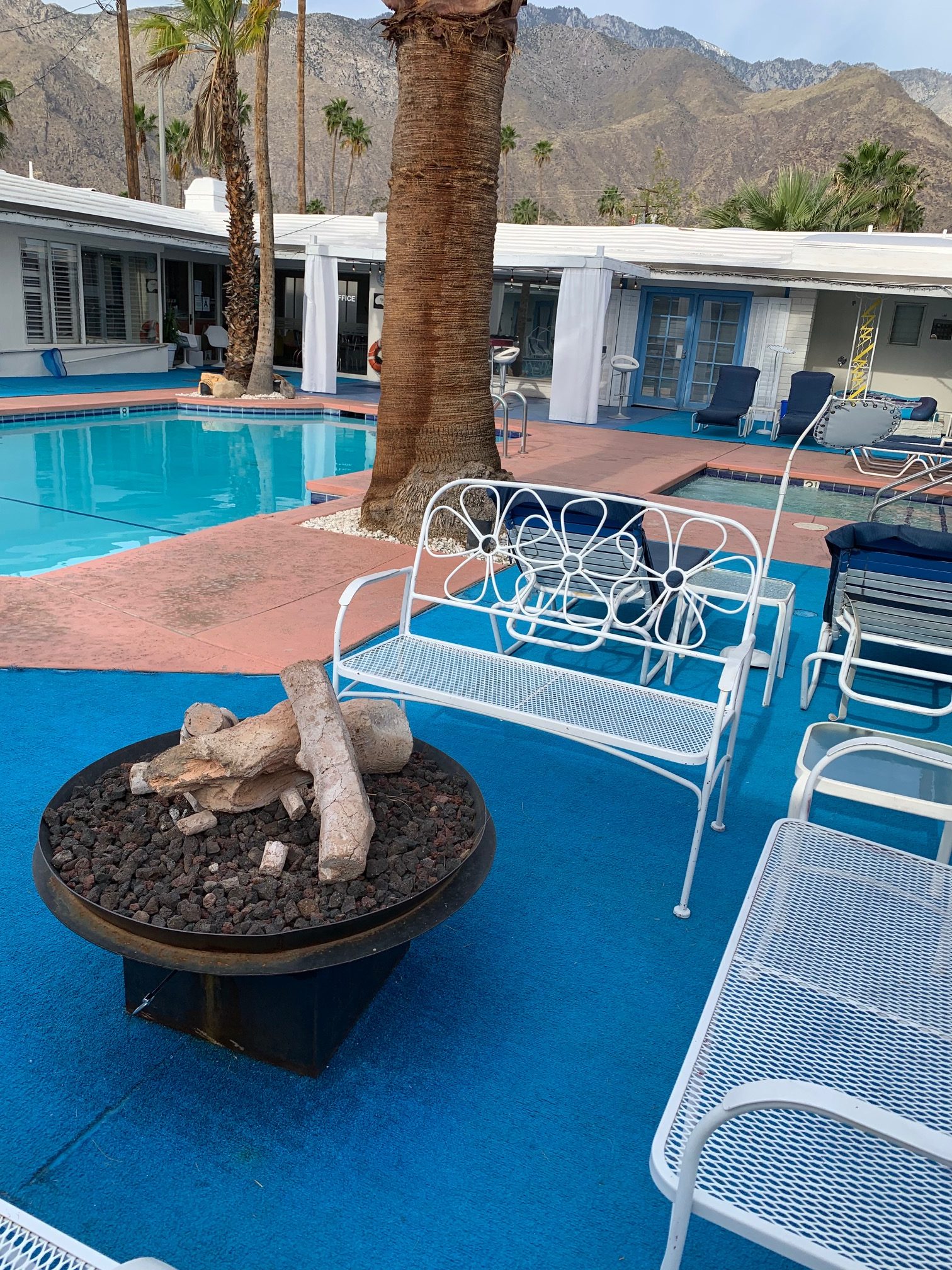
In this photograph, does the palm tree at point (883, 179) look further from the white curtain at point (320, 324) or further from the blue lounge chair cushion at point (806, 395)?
the white curtain at point (320, 324)

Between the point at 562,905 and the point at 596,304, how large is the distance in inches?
506

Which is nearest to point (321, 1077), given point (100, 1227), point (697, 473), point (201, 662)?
point (100, 1227)

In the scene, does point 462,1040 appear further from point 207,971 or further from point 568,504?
point 568,504

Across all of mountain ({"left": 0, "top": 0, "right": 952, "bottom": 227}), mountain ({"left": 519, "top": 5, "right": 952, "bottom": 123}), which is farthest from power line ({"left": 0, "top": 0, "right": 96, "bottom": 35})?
mountain ({"left": 519, "top": 5, "right": 952, "bottom": 123})

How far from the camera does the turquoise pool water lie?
23.9 ft

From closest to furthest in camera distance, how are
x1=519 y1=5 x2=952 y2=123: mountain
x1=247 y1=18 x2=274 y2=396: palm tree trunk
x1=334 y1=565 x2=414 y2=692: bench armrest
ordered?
x1=334 y1=565 x2=414 y2=692: bench armrest → x1=247 y1=18 x2=274 y2=396: palm tree trunk → x1=519 y1=5 x2=952 y2=123: mountain

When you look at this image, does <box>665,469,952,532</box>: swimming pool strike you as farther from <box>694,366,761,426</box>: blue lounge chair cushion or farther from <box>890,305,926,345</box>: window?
<box>890,305,926,345</box>: window

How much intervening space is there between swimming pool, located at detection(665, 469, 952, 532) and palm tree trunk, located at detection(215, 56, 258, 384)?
27.4ft

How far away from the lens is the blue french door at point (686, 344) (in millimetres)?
16922

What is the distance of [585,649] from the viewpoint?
3.54m

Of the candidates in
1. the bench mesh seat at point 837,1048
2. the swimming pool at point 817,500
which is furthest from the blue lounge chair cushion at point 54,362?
the bench mesh seat at point 837,1048

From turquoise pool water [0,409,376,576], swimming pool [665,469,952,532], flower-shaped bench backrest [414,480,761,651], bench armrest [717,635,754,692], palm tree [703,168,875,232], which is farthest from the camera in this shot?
palm tree [703,168,875,232]

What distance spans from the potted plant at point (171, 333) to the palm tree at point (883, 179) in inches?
772

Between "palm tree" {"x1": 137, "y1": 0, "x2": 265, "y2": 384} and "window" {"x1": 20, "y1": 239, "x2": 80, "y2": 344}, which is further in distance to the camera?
"window" {"x1": 20, "y1": 239, "x2": 80, "y2": 344}
